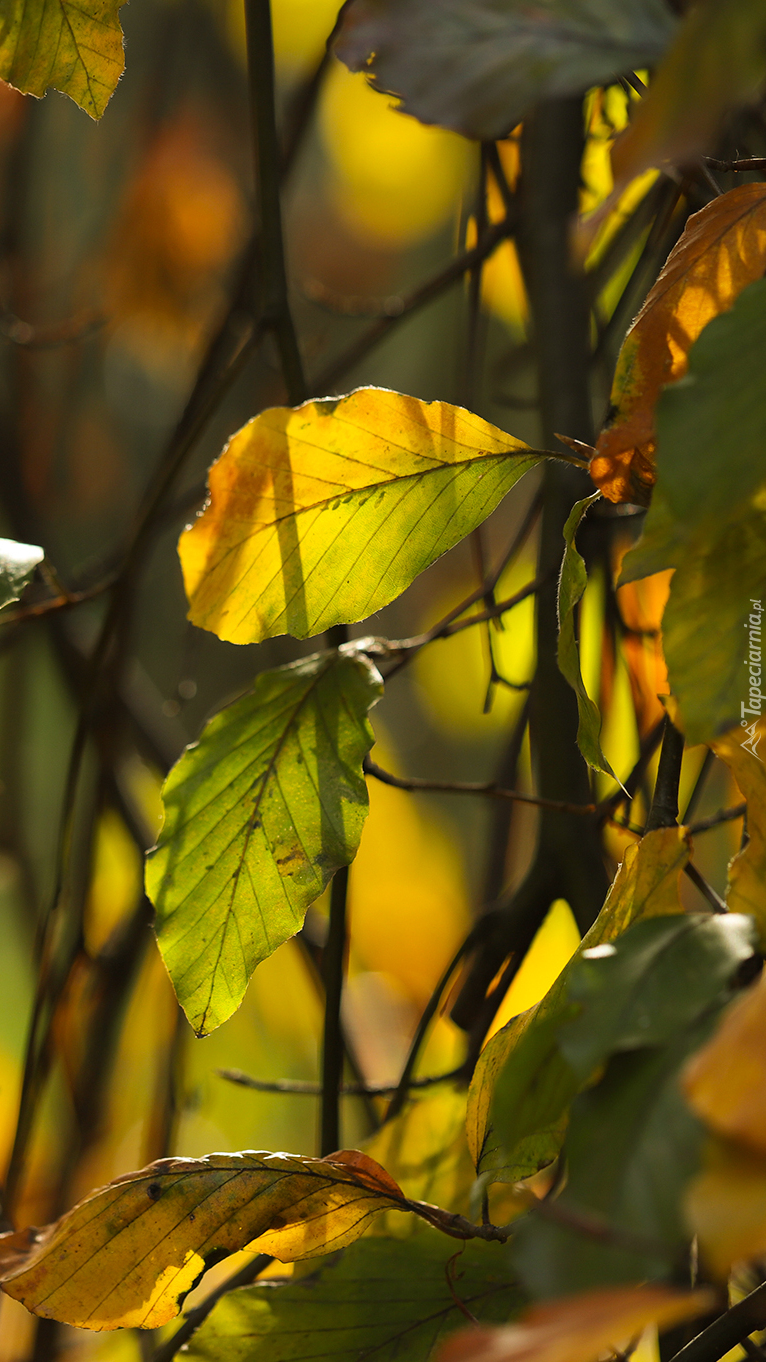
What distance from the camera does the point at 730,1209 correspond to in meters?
0.08

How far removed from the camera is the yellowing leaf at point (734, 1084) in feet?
0.28

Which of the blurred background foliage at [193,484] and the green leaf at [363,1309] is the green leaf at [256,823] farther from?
the blurred background foliage at [193,484]

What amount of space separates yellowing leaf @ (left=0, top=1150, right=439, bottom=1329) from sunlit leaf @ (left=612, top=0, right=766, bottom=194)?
16cm

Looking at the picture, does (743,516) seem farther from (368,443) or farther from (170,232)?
(170,232)

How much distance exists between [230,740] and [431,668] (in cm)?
84

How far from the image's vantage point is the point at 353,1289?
205mm

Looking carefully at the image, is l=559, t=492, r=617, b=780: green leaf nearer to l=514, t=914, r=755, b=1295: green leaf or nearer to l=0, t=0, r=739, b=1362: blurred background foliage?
l=514, t=914, r=755, b=1295: green leaf

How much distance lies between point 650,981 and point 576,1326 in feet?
0.12

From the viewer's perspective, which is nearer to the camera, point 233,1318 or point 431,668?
point 233,1318

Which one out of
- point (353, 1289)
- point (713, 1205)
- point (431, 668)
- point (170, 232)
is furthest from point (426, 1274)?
point (170, 232)

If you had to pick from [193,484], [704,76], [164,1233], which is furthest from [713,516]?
[193,484]

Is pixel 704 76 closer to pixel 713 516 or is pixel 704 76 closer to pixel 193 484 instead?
pixel 713 516

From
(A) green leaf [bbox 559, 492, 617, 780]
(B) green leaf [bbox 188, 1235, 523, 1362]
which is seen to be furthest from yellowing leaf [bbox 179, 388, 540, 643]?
(B) green leaf [bbox 188, 1235, 523, 1362]

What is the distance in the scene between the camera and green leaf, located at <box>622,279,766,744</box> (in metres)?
0.11
